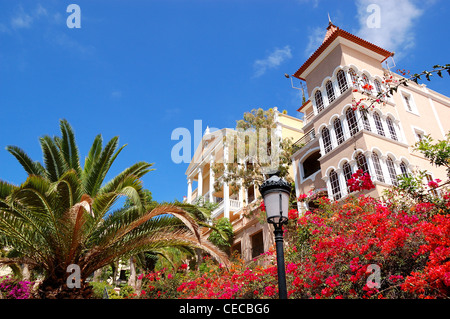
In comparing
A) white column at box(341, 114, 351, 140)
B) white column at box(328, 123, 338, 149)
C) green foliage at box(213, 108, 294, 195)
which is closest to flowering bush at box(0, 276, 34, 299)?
green foliage at box(213, 108, 294, 195)

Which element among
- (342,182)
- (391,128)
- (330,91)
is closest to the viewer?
(342,182)

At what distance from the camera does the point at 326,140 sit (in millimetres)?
18828

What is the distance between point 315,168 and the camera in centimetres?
2186

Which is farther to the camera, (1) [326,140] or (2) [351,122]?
(1) [326,140]

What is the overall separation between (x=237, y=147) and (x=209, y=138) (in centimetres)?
1103

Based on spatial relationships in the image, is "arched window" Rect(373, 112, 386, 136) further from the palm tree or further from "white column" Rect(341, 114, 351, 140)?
the palm tree

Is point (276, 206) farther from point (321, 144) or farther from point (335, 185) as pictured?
point (321, 144)

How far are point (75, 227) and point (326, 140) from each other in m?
13.6

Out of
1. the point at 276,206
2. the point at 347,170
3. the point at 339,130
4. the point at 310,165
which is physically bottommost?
the point at 276,206

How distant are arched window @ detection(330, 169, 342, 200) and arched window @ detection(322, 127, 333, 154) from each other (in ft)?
4.43

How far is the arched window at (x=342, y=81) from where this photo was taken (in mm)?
18297

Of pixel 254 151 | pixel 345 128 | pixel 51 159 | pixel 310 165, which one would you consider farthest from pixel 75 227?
pixel 310 165
